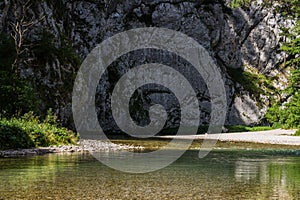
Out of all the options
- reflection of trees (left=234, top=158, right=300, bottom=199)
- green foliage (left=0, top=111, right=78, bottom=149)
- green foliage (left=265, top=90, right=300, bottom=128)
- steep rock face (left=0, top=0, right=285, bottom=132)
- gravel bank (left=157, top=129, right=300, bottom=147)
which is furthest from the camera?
green foliage (left=265, top=90, right=300, bottom=128)

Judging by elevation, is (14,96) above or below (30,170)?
above

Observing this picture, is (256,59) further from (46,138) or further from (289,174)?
(289,174)

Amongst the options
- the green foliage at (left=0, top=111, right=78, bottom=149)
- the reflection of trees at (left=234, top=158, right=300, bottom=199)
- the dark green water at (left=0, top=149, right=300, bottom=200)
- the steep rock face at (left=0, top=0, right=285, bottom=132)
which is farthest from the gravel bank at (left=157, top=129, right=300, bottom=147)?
the dark green water at (left=0, top=149, right=300, bottom=200)

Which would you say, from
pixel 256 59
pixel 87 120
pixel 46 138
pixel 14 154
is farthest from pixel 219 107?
pixel 14 154

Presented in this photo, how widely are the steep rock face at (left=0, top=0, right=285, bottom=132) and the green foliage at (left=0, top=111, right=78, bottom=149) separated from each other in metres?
11.5

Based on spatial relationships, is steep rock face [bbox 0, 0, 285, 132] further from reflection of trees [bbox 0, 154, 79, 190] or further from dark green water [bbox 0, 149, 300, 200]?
dark green water [bbox 0, 149, 300, 200]

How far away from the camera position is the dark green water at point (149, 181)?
10.4 m

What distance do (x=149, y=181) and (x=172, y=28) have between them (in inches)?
2051

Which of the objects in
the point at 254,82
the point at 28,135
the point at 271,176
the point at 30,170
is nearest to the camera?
the point at 271,176

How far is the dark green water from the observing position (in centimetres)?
1037

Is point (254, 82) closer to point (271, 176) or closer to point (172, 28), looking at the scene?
point (172, 28)

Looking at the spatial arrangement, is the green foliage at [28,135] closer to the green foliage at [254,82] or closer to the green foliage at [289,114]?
the green foliage at [289,114]

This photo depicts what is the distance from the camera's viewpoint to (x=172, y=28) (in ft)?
208

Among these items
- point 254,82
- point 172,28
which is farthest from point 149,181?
point 254,82
